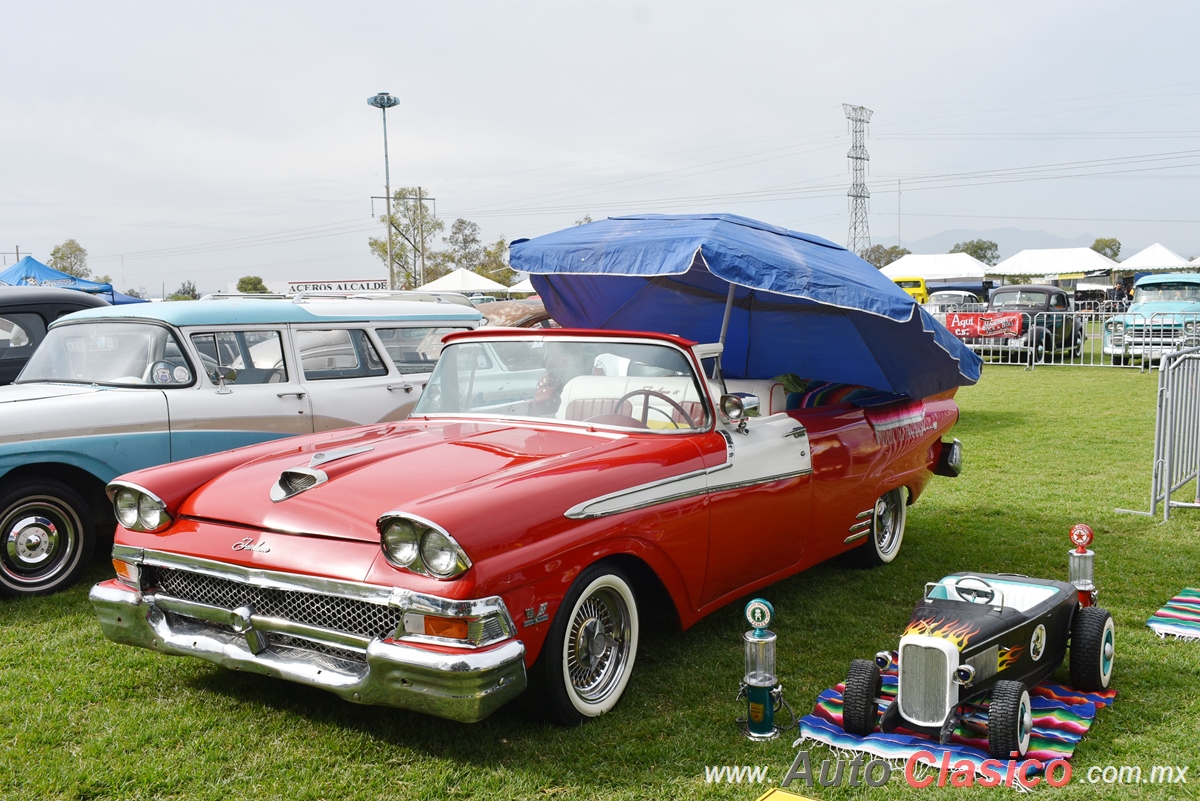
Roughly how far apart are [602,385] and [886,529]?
2760 millimetres

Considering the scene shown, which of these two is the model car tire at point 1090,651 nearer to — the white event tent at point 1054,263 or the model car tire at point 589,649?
the model car tire at point 589,649

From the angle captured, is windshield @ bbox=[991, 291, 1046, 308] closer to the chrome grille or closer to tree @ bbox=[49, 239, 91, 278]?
the chrome grille

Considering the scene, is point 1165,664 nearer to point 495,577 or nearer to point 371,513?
point 495,577

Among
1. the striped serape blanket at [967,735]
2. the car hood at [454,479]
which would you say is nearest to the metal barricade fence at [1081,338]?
the striped serape blanket at [967,735]

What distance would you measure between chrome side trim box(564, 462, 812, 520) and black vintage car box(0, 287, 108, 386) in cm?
577

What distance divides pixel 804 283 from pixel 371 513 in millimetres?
2678

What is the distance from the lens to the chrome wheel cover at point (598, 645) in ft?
12.6

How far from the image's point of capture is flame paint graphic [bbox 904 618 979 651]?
3.66 metres

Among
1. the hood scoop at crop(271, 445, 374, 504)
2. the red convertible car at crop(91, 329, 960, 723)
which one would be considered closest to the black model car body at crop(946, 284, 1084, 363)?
the red convertible car at crop(91, 329, 960, 723)

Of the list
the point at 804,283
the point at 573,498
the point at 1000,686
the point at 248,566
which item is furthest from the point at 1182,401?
the point at 248,566

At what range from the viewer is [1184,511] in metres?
7.52

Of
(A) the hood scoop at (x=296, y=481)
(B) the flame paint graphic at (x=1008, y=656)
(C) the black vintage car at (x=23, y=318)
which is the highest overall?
(C) the black vintage car at (x=23, y=318)

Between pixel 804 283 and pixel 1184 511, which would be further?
pixel 1184 511

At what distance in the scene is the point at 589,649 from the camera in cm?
393
